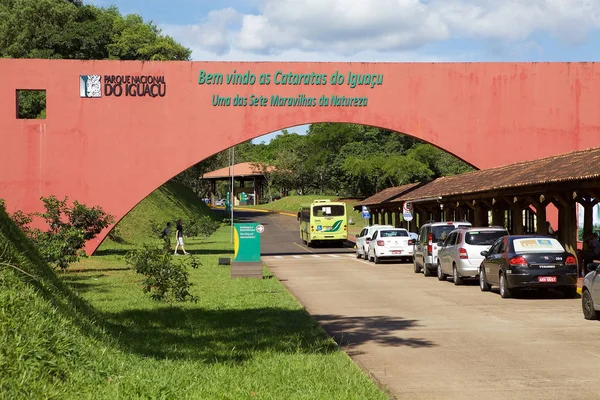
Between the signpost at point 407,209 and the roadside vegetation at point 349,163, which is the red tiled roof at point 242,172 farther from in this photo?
the signpost at point 407,209

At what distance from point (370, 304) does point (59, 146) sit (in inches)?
945

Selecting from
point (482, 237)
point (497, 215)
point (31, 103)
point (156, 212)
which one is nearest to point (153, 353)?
point (482, 237)

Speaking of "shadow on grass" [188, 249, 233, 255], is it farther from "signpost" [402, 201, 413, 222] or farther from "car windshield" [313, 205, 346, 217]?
"car windshield" [313, 205, 346, 217]

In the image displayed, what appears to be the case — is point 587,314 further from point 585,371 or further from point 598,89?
point 598,89

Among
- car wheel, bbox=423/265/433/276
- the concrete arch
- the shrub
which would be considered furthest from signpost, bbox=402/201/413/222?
the shrub

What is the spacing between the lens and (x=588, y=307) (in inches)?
652

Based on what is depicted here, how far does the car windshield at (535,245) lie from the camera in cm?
2153

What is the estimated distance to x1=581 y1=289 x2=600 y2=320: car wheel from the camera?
16.4 metres

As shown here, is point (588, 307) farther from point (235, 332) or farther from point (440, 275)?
point (440, 275)

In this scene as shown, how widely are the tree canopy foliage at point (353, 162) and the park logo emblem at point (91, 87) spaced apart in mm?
62036

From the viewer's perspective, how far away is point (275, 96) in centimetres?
4094

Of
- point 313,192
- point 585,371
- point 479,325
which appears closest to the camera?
point 585,371

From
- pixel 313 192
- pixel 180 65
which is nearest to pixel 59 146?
pixel 180 65

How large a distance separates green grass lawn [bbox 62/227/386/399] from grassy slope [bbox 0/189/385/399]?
0.01m
